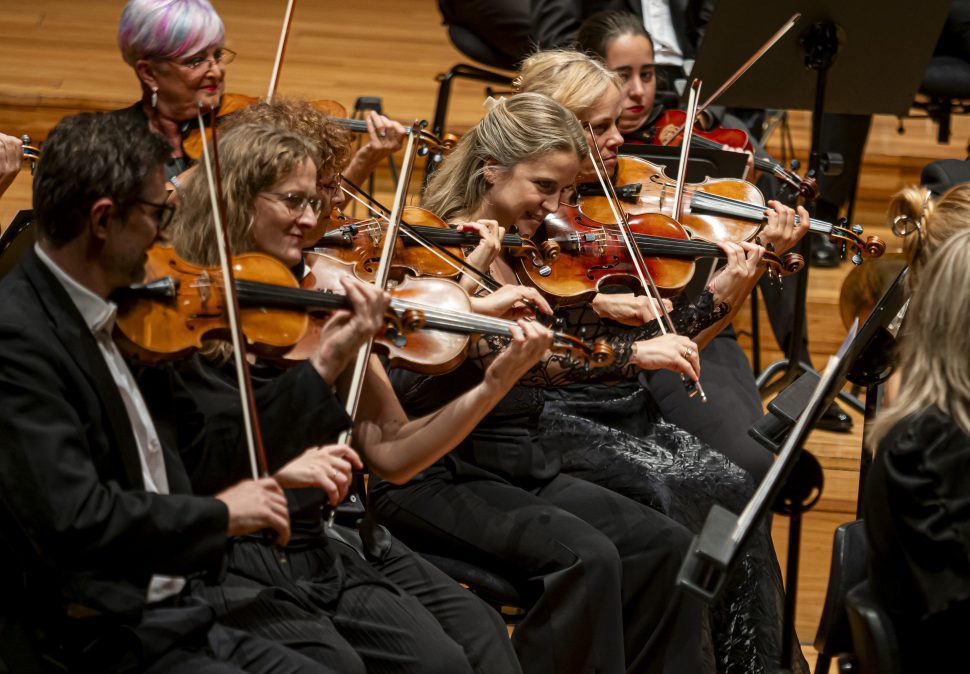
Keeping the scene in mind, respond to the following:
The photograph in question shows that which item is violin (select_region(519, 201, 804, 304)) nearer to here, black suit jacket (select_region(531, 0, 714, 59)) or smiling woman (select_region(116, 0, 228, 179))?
smiling woman (select_region(116, 0, 228, 179))

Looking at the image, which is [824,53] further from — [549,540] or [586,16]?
[549,540]

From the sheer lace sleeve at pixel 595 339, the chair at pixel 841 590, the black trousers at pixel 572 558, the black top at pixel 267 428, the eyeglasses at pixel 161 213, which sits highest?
the eyeglasses at pixel 161 213

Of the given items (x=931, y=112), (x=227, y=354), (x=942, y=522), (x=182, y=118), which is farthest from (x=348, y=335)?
(x=931, y=112)

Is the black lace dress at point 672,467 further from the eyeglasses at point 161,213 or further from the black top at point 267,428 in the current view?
the eyeglasses at point 161,213

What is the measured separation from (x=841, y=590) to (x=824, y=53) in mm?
1555

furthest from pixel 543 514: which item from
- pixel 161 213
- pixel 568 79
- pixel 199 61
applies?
pixel 199 61

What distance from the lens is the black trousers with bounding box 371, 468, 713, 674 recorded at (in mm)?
2010

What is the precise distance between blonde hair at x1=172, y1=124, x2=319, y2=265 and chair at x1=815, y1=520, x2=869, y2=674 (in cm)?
100

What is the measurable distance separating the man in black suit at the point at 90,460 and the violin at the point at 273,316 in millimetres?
61

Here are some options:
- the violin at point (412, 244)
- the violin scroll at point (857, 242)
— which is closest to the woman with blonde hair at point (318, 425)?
the violin at point (412, 244)

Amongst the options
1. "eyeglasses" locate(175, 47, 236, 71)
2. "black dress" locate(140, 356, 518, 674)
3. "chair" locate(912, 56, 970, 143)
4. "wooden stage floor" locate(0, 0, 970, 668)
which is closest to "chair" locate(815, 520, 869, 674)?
"black dress" locate(140, 356, 518, 674)

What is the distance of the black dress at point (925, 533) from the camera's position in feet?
4.82

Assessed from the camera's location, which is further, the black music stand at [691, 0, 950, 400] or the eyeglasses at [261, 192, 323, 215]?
the black music stand at [691, 0, 950, 400]

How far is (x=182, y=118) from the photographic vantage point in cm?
258
